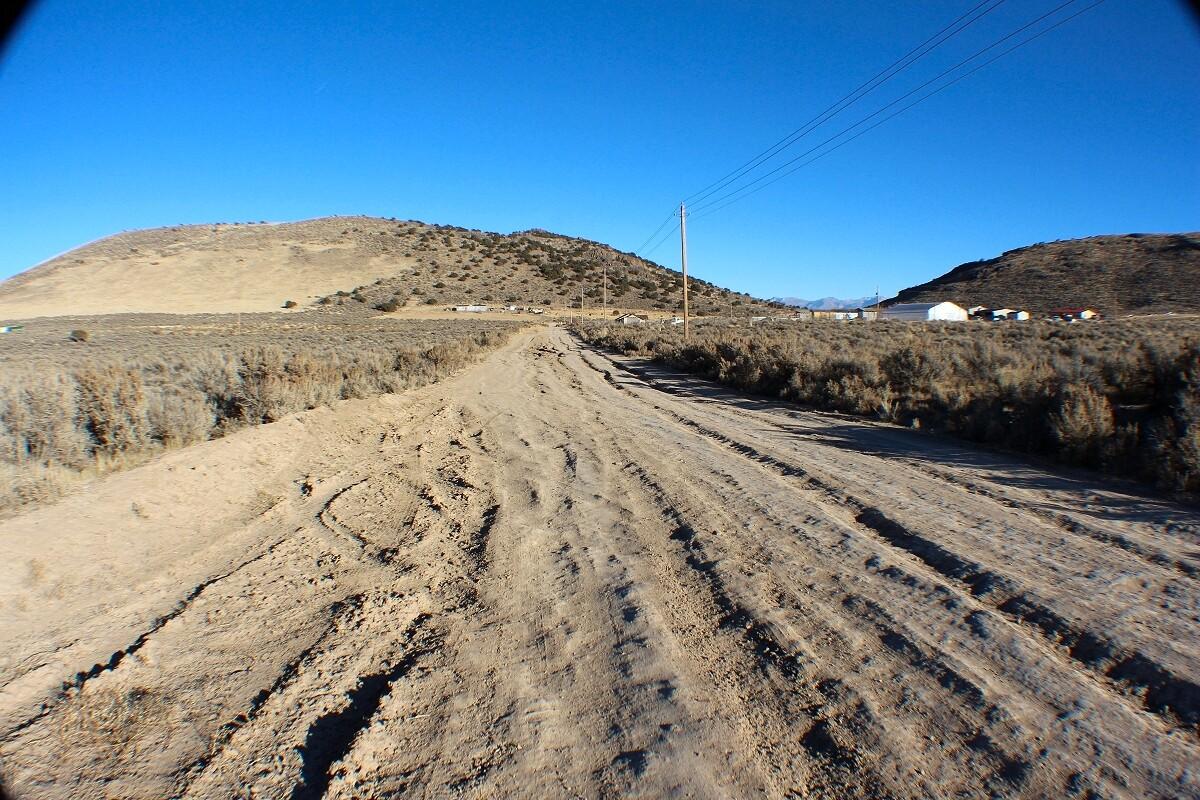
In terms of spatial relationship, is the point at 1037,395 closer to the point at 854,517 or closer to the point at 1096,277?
the point at 854,517

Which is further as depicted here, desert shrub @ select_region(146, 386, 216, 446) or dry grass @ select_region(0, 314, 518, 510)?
desert shrub @ select_region(146, 386, 216, 446)

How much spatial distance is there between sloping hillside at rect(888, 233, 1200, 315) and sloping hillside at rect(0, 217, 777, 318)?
34.6 metres

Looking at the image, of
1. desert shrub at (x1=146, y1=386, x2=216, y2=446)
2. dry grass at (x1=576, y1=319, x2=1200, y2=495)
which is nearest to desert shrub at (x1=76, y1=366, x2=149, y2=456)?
desert shrub at (x1=146, y1=386, x2=216, y2=446)

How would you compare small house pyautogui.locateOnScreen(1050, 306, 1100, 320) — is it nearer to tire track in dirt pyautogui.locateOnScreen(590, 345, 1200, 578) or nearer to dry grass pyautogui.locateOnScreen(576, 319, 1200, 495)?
dry grass pyautogui.locateOnScreen(576, 319, 1200, 495)

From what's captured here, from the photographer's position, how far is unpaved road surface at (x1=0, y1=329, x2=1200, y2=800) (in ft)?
10.3


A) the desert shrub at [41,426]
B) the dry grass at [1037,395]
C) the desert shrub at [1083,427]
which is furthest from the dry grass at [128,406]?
the desert shrub at [1083,427]

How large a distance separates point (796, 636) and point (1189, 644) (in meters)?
2.23

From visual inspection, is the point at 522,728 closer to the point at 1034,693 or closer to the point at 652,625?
the point at 652,625

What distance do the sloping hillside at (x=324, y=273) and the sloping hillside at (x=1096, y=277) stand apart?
34639 millimetres

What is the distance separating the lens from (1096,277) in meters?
73.7

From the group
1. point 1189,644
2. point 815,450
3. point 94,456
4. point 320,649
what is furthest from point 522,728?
point 94,456

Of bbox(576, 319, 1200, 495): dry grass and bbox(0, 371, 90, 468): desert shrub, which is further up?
bbox(0, 371, 90, 468): desert shrub

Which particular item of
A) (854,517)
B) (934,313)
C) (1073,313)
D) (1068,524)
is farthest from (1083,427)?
(934,313)

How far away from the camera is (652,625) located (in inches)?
179
